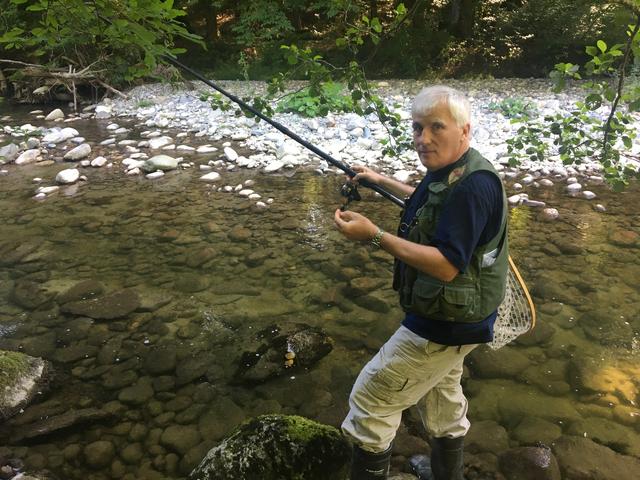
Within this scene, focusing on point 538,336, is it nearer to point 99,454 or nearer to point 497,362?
point 497,362

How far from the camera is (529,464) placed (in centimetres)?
273

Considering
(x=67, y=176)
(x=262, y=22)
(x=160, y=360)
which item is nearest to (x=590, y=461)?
(x=160, y=360)

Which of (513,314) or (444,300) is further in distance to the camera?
(513,314)

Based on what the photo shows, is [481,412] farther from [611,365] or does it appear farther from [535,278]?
[535,278]

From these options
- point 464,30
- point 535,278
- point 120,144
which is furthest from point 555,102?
point 120,144

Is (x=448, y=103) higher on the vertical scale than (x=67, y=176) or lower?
higher

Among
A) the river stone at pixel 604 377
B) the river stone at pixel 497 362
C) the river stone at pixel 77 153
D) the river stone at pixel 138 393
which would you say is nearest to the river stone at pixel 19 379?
the river stone at pixel 138 393

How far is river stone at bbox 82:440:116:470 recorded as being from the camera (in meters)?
2.85

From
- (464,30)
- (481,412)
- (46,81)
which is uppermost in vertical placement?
(464,30)

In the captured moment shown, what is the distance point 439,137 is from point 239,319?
3.01 meters

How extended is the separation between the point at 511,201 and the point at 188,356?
15.7 feet

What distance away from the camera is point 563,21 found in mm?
12039

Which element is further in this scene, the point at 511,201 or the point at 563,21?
the point at 563,21

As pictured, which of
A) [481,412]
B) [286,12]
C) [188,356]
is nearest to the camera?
[481,412]
